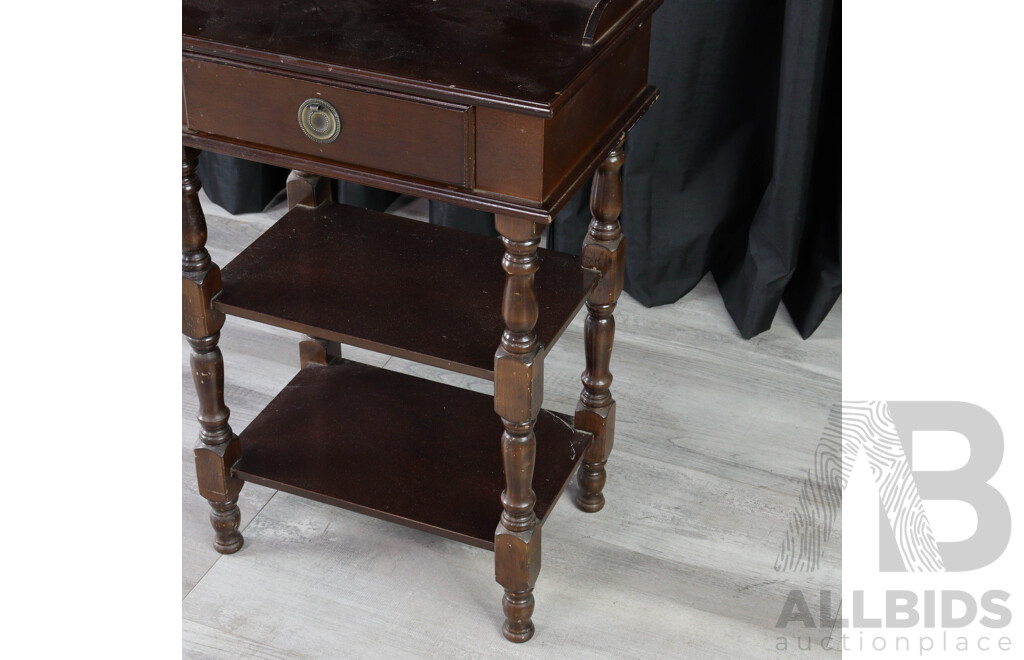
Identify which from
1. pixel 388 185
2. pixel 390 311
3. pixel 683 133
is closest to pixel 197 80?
pixel 388 185

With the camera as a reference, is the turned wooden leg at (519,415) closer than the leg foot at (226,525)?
Yes

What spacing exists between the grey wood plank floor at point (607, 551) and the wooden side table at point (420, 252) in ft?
0.27

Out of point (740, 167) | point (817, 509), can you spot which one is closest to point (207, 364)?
point (817, 509)

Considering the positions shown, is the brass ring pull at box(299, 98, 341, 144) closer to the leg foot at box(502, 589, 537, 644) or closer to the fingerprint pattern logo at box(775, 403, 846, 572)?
the leg foot at box(502, 589, 537, 644)

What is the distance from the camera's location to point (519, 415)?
1530 millimetres

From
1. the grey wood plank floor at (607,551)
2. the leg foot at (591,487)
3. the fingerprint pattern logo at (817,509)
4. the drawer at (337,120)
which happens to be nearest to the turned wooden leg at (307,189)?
the drawer at (337,120)

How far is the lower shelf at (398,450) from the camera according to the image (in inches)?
69.4

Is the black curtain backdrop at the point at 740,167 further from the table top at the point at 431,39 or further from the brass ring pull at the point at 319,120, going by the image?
the brass ring pull at the point at 319,120

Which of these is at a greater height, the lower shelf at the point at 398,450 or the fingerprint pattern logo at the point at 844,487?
the lower shelf at the point at 398,450

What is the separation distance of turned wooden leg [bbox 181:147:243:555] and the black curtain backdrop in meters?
1.02

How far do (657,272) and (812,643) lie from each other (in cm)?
101

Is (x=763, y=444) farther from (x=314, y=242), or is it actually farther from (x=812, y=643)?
(x=314, y=242)

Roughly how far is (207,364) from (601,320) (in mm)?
642

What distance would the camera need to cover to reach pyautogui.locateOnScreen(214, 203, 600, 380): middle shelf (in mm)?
1604
